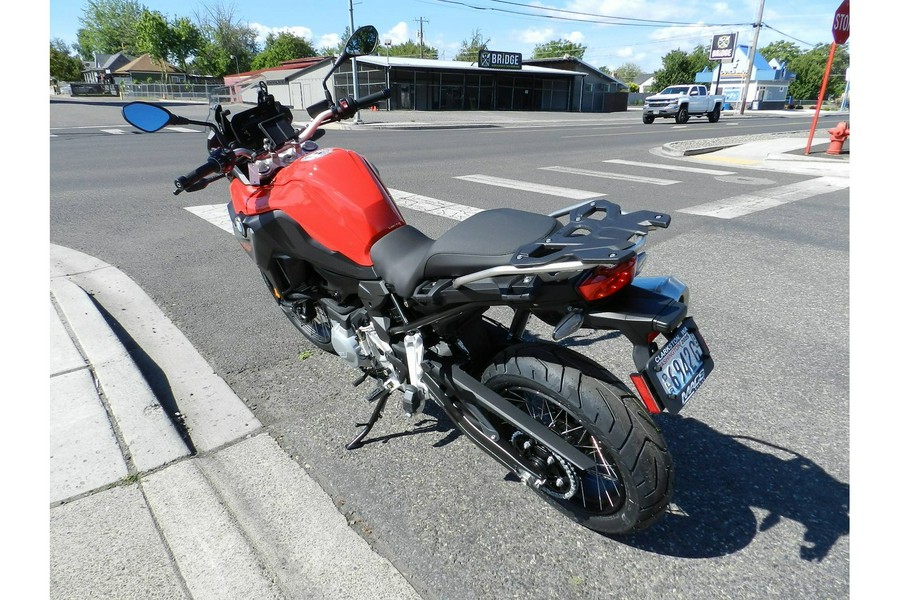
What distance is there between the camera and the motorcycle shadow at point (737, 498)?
80.9 inches

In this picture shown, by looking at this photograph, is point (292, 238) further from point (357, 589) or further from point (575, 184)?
point (575, 184)

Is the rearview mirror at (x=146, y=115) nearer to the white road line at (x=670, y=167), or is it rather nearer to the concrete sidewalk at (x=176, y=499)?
the concrete sidewalk at (x=176, y=499)

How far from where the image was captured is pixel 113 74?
3027 inches

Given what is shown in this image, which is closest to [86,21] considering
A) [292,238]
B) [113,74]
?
[113,74]

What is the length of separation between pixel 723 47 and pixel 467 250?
5375 cm

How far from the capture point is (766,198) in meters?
8.28

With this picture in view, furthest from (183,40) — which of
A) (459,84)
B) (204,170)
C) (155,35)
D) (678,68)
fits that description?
(204,170)

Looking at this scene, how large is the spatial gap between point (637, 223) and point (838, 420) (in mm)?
1947

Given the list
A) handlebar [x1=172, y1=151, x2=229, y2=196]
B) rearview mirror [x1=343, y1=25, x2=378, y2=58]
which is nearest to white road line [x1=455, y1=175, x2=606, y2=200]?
rearview mirror [x1=343, y1=25, x2=378, y2=58]

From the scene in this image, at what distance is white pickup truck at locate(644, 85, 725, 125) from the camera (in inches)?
1093

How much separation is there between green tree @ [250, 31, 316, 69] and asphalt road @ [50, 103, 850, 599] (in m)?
86.8

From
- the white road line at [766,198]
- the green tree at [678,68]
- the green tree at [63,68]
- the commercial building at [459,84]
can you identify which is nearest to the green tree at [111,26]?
the green tree at [63,68]

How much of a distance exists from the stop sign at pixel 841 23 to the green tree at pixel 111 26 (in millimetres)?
96375

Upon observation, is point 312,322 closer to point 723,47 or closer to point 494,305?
point 494,305
